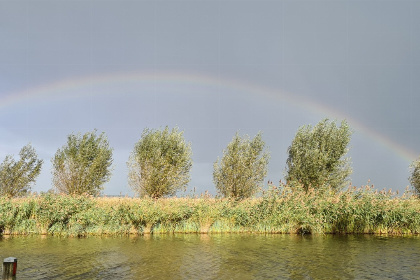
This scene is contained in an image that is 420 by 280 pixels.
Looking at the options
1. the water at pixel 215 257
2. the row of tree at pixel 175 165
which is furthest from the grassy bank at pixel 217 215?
the row of tree at pixel 175 165

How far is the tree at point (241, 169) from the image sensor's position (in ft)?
171

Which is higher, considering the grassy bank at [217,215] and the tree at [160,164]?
the tree at [160,164]

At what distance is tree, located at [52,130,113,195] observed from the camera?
2028 inches

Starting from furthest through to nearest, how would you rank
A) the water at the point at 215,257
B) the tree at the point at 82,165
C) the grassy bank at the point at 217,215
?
the tree at the point at 82,165
the grassy bank at the point at 217,215
the water at the point at 215,257

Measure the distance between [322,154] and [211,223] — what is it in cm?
3271

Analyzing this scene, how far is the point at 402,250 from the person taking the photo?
18453 millimetres

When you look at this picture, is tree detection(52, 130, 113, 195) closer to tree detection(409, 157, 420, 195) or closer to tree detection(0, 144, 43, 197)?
tree detection(0, 144, 43, 197)

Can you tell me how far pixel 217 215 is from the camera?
26.7 metres

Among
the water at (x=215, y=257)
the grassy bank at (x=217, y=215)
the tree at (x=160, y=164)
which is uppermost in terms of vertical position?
the tree at (x=160, y=164)

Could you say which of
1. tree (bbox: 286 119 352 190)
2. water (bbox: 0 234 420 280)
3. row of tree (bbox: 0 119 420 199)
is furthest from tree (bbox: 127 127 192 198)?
water (bbox: 0 234 420 280)

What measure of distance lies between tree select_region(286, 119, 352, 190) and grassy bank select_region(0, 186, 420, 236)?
25.9 metres

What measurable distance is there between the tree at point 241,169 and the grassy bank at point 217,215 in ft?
79.4

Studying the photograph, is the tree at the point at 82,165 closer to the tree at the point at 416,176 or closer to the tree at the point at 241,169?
the tree at the point at 241,169

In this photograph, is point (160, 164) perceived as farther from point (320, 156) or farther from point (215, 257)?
point (215, 257)
